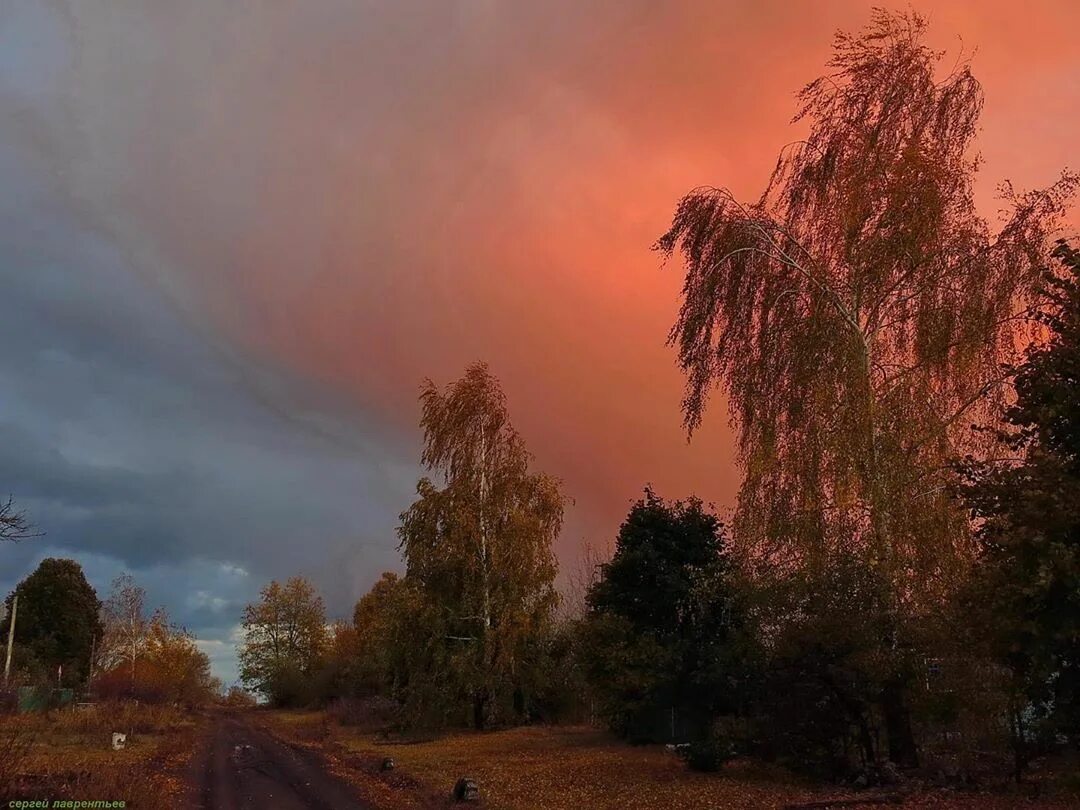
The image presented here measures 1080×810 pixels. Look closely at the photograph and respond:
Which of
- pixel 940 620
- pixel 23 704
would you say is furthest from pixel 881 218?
pixel 23 704

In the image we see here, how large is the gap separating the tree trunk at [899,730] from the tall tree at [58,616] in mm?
73134

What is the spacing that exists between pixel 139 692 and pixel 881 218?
45669mm

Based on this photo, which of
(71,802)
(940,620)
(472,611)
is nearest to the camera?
(71,802)

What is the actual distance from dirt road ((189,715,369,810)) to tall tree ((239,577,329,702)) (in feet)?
225

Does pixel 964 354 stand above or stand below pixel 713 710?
above

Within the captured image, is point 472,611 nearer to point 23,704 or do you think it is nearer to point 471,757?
point 471,757

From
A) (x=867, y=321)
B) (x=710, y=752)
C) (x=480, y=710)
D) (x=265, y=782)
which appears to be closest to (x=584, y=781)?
(x=710, y=752)

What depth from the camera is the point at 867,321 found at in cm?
1869

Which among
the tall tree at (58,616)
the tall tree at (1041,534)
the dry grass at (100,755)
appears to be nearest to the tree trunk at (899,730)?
the tall tree at (1041,534)

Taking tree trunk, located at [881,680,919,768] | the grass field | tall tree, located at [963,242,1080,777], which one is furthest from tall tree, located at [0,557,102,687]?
tall tree, located at [963,242,1080,777]

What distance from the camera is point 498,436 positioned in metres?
42.7

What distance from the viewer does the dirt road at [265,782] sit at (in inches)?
651

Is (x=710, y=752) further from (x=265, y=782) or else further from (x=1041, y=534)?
(x=1041, y=534)

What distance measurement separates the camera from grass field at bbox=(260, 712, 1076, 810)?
1570 centimetres
